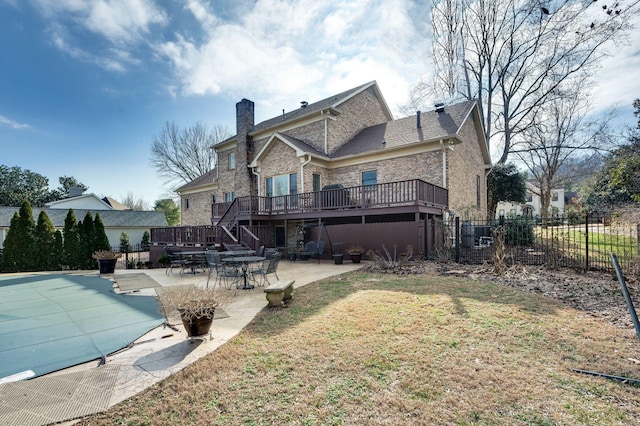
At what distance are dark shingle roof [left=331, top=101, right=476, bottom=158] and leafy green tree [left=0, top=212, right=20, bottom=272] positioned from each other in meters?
15.5

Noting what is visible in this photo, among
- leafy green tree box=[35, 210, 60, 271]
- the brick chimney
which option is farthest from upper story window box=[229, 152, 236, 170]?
leafy green tree box=[35, 210, 60, 271]

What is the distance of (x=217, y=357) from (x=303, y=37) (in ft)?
36.9

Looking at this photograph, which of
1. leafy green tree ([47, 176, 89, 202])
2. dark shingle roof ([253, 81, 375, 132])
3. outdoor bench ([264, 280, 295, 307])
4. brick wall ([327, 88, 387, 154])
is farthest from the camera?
leafy green tree ([47, 176, 89, 202])

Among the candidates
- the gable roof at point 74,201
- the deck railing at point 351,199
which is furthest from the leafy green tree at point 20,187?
the deck railing at point 351,199

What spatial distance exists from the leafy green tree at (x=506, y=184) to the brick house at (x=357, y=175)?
4.71 ft

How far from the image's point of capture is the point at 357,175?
1583 cm

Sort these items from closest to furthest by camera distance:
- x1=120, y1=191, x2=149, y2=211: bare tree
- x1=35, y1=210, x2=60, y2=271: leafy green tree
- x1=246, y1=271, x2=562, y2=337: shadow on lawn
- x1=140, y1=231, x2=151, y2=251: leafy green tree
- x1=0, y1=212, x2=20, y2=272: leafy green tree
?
x1=246, y1=271, x2=562, y2=337: shadow on lawn
x1=0, y1=212, x2=20, y2=272: leafy green tree
x1=35, y1=210, x2=60, y2=271: leafy green tree
x1=140, y1=231, x2=151, y2=251: leafy green tree
x1=120, y1=191, x2=149, y2=211: bare tree

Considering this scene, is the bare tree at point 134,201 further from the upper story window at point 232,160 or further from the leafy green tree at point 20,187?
the upper story window at point 232,160

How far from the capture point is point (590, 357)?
134 inches

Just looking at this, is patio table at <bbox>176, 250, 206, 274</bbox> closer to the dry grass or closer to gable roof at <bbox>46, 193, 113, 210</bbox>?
the dry grass

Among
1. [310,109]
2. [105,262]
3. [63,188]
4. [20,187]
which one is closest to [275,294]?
[105,262]

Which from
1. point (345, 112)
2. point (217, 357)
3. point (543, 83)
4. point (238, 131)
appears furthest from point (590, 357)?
point (543, 83)

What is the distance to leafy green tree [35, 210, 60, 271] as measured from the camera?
1377cm

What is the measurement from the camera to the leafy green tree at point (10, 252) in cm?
1324
